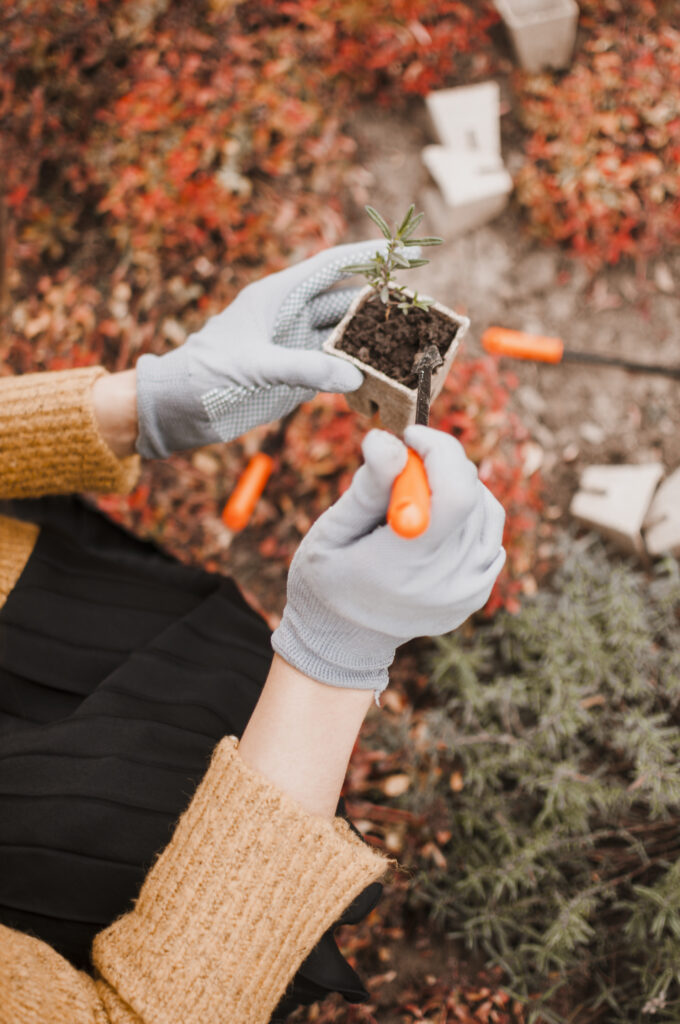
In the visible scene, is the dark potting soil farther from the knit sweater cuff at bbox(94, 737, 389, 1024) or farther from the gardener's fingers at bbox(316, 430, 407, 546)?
the knit sweater cuff at bbox(94, 737, 389, 1024)

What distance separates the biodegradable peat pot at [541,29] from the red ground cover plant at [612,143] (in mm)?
116

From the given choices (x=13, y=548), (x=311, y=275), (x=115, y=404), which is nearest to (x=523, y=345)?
(x=311, y=275)

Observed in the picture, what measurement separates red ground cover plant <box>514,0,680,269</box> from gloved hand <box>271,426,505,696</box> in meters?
2.23

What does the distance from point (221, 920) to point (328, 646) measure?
20.7 inches

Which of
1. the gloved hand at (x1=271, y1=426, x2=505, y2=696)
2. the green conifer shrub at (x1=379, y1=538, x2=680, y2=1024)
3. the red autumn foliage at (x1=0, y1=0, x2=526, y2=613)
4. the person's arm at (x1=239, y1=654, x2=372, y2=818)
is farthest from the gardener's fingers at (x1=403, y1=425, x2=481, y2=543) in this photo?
the red autumn foliage at (x1=0, y1=0, x2=526, y2=613)

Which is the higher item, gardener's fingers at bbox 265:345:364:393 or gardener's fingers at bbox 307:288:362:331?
gardener's fingers at bbox 307:288:362:331

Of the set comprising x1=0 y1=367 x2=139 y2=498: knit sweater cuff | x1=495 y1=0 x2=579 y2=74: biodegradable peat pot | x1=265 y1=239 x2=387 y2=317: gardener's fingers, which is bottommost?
x1=0 y1=367 x2=139 y2=498: knit sweater cuff

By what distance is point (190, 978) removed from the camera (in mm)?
1117

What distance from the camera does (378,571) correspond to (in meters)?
1.20

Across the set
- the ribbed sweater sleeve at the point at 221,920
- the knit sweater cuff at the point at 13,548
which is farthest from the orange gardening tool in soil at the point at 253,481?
the ribbed sweater sleeve at the point at 221,920

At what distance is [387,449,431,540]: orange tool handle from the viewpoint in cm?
108

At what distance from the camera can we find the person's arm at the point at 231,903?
112cm

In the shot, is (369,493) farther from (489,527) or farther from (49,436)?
(49,436)

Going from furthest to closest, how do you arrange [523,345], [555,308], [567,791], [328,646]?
[555,308] < [523,345] < [567,791] < [328,646]
